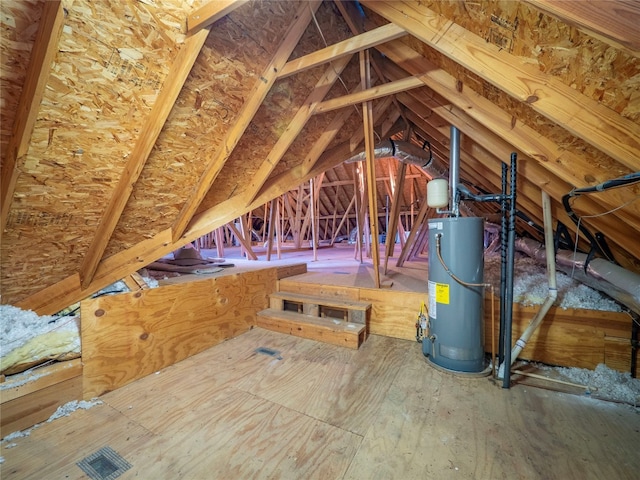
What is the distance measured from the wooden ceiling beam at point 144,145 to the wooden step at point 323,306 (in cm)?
A: 172

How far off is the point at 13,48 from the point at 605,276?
3.52 metres

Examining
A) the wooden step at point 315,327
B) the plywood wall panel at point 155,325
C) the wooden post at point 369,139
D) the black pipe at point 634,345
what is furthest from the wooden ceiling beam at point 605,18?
the plywood wall panel at point 155,325

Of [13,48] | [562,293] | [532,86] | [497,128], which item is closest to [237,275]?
[13,48]

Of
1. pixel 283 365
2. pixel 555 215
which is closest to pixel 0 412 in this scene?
pixel 283 365

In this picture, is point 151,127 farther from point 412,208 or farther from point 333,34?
point 412,208

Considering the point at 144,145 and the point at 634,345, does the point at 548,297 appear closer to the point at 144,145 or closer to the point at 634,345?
the point at 634,345

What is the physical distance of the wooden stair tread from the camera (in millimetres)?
2566

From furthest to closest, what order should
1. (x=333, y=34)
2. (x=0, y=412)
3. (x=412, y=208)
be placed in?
(x=412, y=208), (x=333, y=34), (x=0, y=412)

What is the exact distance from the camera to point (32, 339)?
5.08 ft

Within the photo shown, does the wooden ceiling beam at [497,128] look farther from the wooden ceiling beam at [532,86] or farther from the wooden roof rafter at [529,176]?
the wooden ceiling beam at [532,86]

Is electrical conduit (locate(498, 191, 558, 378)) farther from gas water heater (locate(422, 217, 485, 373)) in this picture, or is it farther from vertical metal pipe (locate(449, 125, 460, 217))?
vertical metal pipe (locate(449, 125, 460, 217))

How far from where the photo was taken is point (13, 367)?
1466mm

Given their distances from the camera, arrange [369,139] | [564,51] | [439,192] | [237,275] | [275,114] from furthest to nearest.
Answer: [237,275] < [369,139] < [275,114] < [439,192] < [564,51]

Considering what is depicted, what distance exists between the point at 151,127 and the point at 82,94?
0.31 metres
